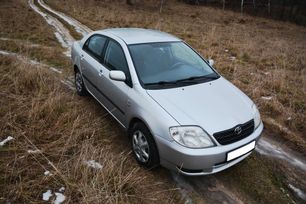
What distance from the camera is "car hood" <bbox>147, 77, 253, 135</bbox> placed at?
2961 millimetres

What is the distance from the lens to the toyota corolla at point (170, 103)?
9.45 feet

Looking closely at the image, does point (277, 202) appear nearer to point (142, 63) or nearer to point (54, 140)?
Answer: point (142, 63)

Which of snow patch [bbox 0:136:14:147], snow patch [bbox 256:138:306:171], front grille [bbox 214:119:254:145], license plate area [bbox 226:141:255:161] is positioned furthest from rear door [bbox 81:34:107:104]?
snow patch [bbox 256:138:306:171]

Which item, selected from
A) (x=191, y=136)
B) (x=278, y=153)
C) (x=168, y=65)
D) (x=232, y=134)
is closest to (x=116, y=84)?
(x=168, y=65)

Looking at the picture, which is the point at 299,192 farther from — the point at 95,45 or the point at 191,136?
the point at 95,45

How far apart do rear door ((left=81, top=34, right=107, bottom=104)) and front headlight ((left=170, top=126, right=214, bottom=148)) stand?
5.89 ft

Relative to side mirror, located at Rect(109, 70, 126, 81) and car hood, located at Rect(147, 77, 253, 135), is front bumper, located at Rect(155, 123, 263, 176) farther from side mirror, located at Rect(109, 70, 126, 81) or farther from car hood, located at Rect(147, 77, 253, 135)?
side mirror, located at Rect(109, 70, 126, 81)

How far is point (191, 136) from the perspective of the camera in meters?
2.88

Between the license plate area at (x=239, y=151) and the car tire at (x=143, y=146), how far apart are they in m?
0.82

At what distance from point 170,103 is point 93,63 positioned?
76.0 inches

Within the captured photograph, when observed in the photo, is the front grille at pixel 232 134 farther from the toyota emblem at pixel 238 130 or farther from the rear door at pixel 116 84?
the rear door at pixel 116 84

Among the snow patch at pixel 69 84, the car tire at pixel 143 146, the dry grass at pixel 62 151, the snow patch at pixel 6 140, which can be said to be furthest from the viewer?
the snow patch at pixel 69 84

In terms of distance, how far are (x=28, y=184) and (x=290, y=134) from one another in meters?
3.97

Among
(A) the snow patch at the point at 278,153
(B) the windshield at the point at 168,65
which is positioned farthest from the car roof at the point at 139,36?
(A) the snow patch at the point at 278,153
